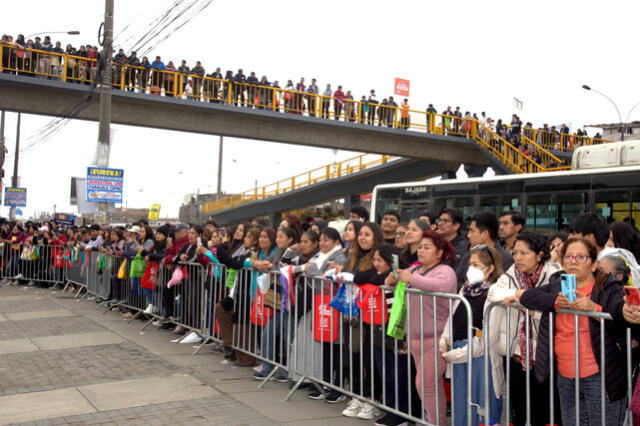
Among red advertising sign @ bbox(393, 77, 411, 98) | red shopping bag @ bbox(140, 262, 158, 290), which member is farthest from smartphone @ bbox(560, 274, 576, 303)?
red advertising sign @ bbox(393, 77, 411, 98)

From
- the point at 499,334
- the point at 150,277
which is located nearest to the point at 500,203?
the point at 150,277

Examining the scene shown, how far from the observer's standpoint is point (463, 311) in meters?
4.79

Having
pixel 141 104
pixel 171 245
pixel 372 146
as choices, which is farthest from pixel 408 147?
pixel 171 245

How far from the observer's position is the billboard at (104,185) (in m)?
15.3

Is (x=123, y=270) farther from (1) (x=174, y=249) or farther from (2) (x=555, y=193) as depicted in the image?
(2) (x=555, y=193)

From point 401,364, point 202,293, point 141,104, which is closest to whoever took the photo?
point 401,364

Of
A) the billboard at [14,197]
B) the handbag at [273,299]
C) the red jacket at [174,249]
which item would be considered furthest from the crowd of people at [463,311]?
the billboard at [14,197]

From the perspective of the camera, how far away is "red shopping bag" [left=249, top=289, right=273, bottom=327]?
7.07 meters

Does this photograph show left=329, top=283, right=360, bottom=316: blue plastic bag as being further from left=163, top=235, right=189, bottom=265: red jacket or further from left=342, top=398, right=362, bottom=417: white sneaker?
left=163, top=235, right=189, bottom=265: red jacket

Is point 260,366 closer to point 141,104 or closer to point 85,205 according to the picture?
point 85,205

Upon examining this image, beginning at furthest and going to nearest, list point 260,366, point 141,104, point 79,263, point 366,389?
point 141,104
point 79,263
point 260,366
point 366,389

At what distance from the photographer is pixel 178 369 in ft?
24.1

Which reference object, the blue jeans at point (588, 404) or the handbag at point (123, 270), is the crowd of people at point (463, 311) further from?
the handbag at point (123, 270)

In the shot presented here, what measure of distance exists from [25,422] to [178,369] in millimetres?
2107
